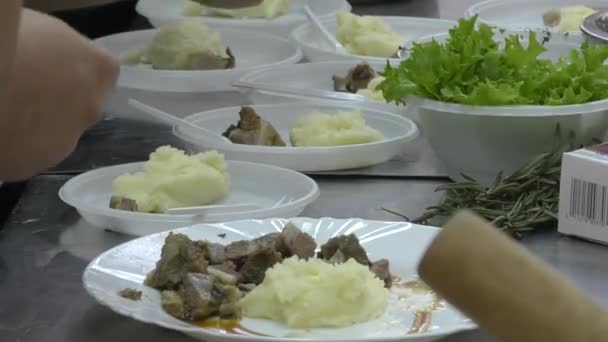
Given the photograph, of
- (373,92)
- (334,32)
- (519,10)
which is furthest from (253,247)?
(519,10)

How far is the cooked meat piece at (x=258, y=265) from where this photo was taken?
126 centimetres

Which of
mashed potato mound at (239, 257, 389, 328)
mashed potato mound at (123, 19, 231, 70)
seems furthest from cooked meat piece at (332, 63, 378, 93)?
mashed potato mound at (239, 257, 389, 328)

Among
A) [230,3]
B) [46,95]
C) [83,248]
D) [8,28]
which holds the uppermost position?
[8,28]

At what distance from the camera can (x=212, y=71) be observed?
7.45 feet

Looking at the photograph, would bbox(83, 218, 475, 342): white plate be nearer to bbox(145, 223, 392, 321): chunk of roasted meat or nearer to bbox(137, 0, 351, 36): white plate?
bbox(145, 223, 392, 321): chunk of roasted meat

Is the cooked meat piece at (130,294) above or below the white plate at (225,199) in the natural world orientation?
above

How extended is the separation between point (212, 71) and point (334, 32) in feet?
1.57

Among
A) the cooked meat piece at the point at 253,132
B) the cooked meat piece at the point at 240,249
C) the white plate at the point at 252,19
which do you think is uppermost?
the cooked meat piece at the point at 240,249

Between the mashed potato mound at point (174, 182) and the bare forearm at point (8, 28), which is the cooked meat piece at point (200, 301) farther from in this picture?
the bare forearm at point (8, 28)

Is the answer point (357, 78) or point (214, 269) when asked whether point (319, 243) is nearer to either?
point (214, 269)

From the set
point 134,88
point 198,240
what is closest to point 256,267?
point 198,240

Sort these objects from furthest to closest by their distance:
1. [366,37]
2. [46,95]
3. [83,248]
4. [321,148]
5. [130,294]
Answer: [366,37] → [321,148] → [83,248] → [130,294] → [46,95]

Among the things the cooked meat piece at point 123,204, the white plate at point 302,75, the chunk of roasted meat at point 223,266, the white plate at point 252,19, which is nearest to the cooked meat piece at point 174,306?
the chunk of roasted meat at point 223,266

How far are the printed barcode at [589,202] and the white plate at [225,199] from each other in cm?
36
